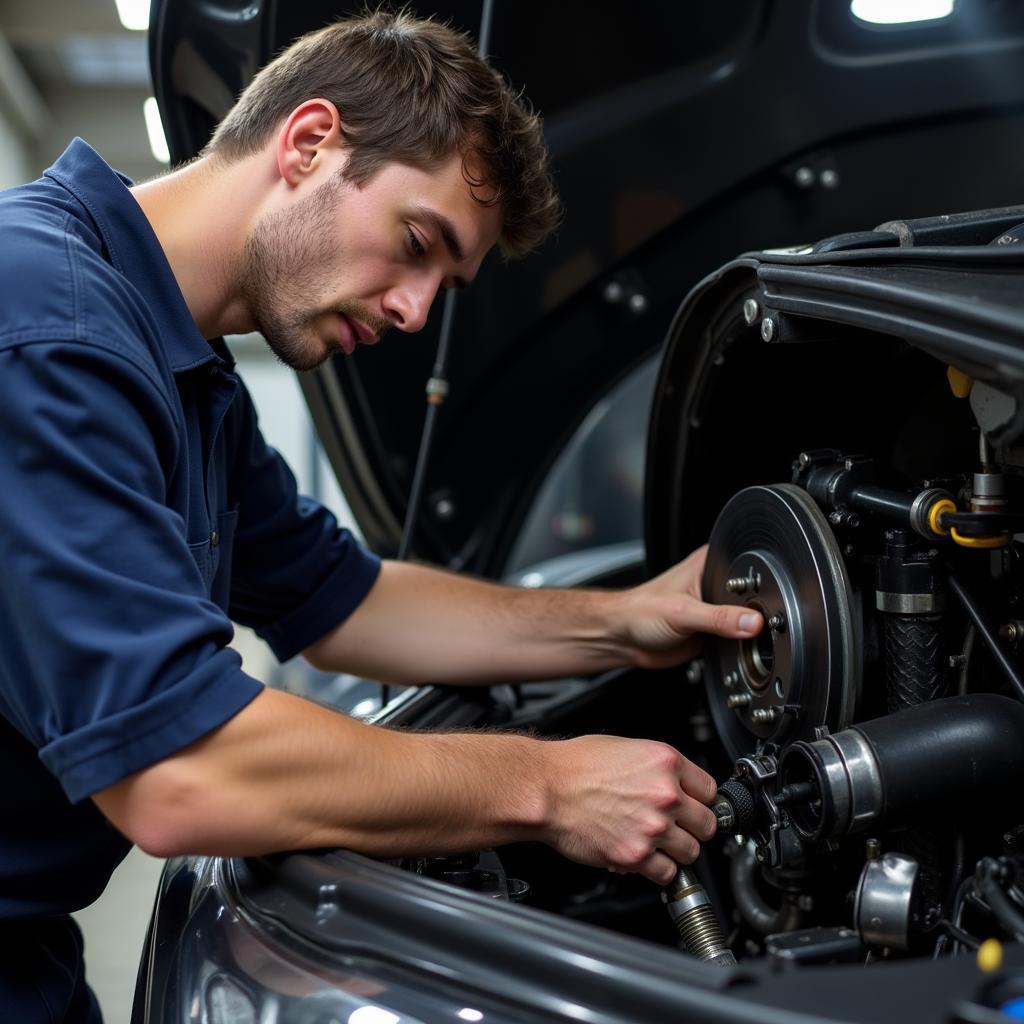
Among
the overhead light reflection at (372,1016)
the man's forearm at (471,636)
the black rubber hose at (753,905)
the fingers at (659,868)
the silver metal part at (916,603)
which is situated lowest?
the black rubber hose at (753,905)

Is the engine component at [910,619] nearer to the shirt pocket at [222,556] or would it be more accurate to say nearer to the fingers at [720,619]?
the fingers at [720,619]

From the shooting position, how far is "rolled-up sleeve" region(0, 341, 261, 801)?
0.76 metres

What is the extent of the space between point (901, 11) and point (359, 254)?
0.85 metres

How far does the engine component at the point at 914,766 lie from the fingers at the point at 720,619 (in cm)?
21

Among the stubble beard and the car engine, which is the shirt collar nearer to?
the stubble beard

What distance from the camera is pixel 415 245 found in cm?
114

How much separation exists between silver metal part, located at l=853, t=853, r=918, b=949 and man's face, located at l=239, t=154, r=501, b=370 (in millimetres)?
703

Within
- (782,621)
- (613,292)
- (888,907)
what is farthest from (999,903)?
(613,292)

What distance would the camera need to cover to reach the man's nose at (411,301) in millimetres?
1164

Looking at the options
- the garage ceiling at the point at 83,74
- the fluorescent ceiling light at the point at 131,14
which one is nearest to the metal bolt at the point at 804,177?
the fluorescent ceiling light at the point at 131,14

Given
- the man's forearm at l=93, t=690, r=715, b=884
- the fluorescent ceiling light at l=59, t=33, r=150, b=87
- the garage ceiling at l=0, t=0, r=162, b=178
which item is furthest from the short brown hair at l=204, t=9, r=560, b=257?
the fluorescent ceiling light at l=59, t=33, r=150, b=87

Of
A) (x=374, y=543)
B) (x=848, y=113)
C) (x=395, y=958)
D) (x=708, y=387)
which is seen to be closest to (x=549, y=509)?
(x=374, y=543)

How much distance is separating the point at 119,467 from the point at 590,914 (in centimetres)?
78

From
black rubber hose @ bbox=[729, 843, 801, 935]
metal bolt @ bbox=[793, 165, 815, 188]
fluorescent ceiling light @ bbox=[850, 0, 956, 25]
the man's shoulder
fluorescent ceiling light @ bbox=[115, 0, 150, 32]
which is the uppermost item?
fluorescent ceiling light @ bbox=[115, 0, 150, 32]
